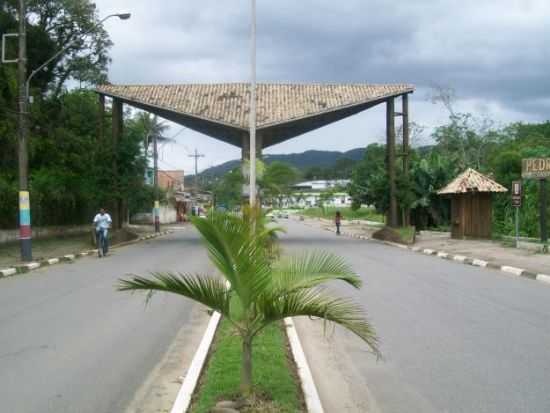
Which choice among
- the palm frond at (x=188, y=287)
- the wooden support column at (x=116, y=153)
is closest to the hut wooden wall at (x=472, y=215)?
the wooden support column at (x=116, y=153)

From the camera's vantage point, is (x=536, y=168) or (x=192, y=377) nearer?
(x=192, y=377)

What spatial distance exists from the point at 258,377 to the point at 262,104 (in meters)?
26.9

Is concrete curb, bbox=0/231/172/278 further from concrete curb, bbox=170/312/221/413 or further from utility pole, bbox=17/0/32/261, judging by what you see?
concrete curb, bbox=170/312/221/413

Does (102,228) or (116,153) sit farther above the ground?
(116,153)

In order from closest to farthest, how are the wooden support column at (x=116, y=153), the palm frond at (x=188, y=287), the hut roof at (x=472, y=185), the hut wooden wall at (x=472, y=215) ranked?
the palm frond at (x=188, y=287) < the hut roof at (x=472, y=185) < the hut wooden wall at (x=472, y=215) < the wooden support column at (x=116, y=153)

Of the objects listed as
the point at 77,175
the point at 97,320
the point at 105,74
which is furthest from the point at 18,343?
the point at 105,74

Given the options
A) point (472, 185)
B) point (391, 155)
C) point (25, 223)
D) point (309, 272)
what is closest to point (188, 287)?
point (309, 272)

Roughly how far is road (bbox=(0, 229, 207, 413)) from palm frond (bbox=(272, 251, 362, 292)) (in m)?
1.82

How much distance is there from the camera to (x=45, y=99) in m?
33.4

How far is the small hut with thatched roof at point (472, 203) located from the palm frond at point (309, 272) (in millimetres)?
22404

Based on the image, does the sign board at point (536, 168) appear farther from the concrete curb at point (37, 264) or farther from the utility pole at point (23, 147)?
the utility pole at point (23, 147)

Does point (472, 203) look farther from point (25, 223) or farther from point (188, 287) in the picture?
point (188, 287)

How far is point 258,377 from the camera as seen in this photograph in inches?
238

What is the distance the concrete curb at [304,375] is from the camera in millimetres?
5305
